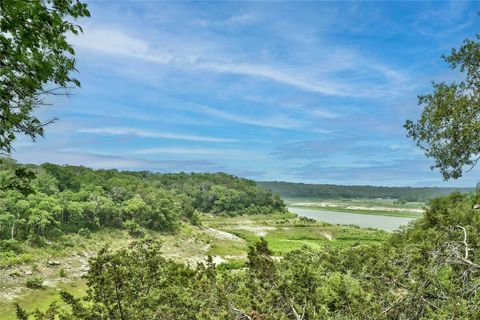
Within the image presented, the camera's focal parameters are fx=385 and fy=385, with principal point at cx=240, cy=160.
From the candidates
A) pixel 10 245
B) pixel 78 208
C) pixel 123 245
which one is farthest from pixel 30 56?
pixel 78 208

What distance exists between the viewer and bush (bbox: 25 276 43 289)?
93.0 feet

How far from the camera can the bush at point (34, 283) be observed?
28.3 m

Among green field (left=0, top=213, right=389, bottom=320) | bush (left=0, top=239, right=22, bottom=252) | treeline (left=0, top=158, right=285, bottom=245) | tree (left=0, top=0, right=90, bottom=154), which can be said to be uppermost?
tree (left=0, top=0, right=90, bottom=154)

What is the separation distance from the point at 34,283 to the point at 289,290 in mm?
27761

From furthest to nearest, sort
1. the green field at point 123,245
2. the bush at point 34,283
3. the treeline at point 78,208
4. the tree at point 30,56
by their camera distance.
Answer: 1. the treeline at point 78,208
2. the bush at point 34,283
3. the green field at point 123,245
4. the tree at point 30,56

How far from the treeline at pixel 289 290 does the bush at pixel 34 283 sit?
24.2m

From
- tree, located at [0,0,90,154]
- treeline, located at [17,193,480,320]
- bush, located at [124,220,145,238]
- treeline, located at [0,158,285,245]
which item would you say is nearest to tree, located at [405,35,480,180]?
treeline, located at [17,193,480,320]

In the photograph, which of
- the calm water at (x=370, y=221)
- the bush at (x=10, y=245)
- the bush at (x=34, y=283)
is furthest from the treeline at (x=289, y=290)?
the calm water at (x=370, y=221)

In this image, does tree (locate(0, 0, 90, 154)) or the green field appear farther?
the green field

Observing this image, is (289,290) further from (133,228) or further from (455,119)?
(133,228)

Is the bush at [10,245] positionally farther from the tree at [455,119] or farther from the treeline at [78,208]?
the tree at [455,119]

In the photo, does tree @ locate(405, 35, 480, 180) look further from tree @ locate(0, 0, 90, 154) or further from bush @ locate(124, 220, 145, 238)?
bush @ locate(124, 220, 145, 238)

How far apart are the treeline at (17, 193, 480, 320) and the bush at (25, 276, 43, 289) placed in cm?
2415

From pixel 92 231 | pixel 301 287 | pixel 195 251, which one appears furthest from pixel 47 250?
pixel 301 287
